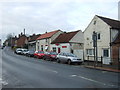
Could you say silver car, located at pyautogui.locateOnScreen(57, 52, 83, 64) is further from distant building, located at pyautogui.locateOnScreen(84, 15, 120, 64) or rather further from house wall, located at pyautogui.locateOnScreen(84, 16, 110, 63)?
house wall, located at pyautogui.locateOnScreen(84, 16, 110, 63)

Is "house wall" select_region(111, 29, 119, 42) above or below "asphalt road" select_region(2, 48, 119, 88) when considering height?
above

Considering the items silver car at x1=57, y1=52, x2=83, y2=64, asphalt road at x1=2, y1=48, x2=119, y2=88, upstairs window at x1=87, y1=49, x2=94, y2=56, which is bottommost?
asphalt road at x1=2, y1=48, x2=119, y2=88

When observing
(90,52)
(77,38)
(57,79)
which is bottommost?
(57,79)

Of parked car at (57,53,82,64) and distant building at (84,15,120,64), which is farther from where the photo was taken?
distant building at (84,15,120,64)

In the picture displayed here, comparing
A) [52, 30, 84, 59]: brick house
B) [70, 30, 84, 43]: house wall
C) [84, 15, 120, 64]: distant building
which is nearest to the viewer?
[84, 15, 120, 64]: distant building

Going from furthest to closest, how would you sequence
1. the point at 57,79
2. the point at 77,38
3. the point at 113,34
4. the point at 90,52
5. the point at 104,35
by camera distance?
the point at 77,38
the point at 90,52
the point at 104,35
the point at 113,34
the point at 57,79

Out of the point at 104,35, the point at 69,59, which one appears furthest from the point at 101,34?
the point at 69,59

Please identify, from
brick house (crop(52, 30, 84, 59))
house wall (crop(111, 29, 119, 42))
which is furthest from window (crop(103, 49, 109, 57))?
brick house (crop(52, 30, 84, 59))

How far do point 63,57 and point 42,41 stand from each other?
25.0m

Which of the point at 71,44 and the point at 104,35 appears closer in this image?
the point at 104,35

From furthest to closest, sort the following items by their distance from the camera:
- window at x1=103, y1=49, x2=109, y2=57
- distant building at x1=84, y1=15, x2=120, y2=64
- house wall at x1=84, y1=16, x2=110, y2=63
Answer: house wall at x1=84, y1=16, x2=110, y2=63
window at x1=103, y1=49, x2=109, y2=57
distant building at x1=84, y1=15, x2=120, y2=64

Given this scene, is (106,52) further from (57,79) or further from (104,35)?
(57,79)

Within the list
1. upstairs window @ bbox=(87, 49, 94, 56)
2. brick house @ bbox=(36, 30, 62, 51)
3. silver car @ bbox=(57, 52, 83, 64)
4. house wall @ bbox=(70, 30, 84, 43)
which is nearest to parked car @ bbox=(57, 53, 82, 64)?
silver car @ bbox=(57, 52, 83, 64)

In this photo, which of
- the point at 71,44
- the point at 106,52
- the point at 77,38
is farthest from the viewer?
the point at 77,38
